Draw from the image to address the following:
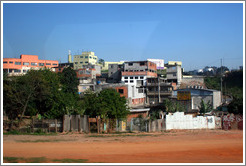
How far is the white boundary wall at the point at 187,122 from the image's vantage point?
1909cm

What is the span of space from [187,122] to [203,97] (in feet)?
49.7

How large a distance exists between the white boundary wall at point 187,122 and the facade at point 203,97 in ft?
44.5

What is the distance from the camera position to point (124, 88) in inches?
1288

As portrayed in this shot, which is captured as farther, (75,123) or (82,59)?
(82,59)

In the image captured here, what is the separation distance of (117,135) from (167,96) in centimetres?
2365

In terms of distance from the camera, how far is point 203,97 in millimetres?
33500

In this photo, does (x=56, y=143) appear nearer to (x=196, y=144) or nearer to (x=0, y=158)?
(x=0, y=158)

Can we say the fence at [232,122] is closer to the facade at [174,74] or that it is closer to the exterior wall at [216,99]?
the exterior wall at [216,99]

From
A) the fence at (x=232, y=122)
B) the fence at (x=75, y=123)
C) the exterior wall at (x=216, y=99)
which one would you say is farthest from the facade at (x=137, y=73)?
the fence at (x=75, y=123)

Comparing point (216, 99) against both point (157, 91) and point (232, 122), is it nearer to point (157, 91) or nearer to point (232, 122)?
point (157, 91)

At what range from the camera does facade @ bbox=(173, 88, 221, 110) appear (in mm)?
32875

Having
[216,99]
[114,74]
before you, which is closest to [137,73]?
[114,74]

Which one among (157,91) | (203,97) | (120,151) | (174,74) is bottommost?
(120,151)

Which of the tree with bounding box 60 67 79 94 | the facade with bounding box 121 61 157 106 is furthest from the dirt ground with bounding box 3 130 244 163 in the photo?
the facade with bounding box 121 61 157 106
